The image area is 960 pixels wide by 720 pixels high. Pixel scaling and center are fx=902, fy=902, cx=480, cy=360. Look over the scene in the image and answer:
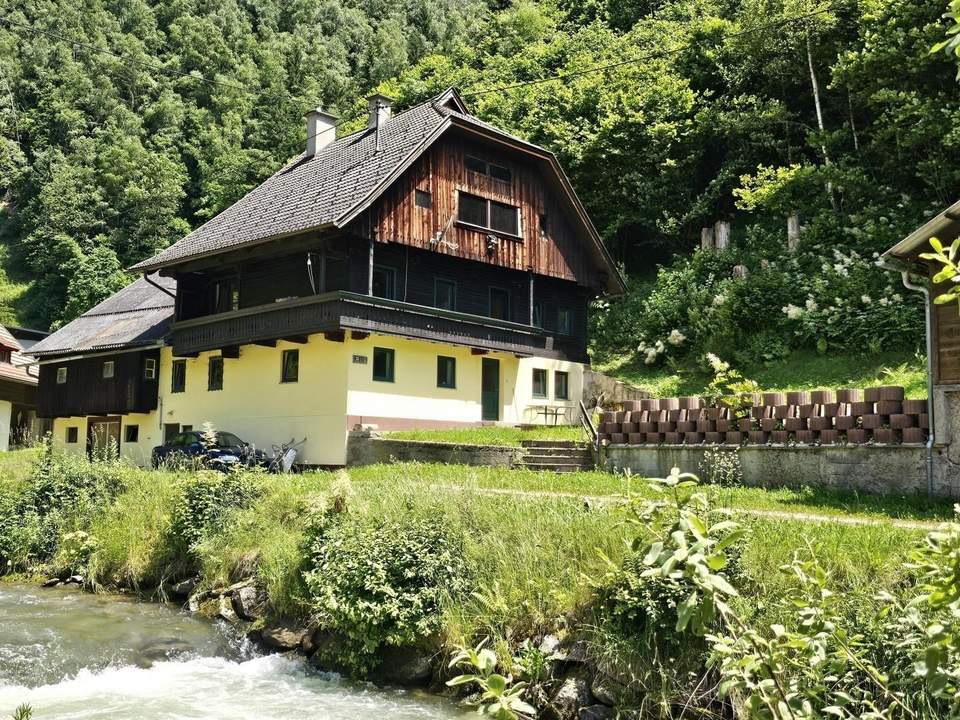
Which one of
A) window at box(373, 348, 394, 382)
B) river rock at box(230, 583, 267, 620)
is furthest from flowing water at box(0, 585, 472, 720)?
window at box(373, 348, 394, 382)

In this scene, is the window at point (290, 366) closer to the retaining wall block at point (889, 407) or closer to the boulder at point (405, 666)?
the boulder at point (405, 666)

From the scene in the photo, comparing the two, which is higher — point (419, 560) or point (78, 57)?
point (78, 57)

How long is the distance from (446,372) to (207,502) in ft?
46.1

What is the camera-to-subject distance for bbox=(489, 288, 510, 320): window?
31688mm

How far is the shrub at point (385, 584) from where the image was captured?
11328mm

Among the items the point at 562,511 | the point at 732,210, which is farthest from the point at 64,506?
the point at 732,210

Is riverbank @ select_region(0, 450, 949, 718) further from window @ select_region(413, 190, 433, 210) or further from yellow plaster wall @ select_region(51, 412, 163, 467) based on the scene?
yellow plaster wall @ select_region(51, 412, 163, 467)

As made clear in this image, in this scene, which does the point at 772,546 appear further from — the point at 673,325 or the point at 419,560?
the point at 673,325

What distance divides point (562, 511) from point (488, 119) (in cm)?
3812

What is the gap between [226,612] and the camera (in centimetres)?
1422

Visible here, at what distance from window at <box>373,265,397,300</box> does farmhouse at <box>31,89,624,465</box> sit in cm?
5

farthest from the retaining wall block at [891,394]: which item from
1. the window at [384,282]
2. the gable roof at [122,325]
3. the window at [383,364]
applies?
the gable roof at [122,325]

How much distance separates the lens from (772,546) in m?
9.96

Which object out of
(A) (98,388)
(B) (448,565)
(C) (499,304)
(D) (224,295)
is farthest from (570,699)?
(A) (98,388)
